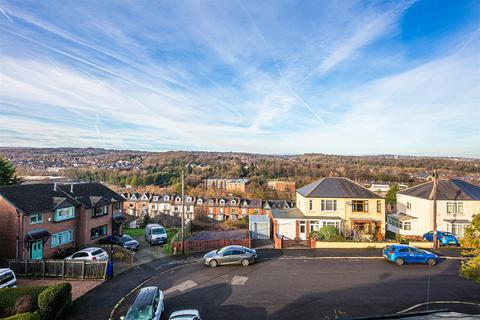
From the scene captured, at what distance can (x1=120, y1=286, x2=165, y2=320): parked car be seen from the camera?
11.1 m

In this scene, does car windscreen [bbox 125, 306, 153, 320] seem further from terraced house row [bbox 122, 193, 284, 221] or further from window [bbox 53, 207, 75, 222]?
terraced house row [bbox 122, 193, 284, 221]

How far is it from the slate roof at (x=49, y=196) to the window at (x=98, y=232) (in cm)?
256

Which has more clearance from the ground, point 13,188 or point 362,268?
point 13,188

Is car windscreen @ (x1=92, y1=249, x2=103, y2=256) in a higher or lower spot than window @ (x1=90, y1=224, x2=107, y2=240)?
higher

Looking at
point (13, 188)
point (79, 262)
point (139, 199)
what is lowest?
point (139, 199)

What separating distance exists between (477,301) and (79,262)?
22.4 m

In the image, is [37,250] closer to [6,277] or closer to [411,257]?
[6,277]

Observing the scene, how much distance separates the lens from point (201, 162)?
186000 millimetres

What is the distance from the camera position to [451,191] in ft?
109

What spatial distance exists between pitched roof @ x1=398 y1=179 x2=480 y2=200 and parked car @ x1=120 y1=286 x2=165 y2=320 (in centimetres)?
3193

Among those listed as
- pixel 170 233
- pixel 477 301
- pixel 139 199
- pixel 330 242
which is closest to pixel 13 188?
pixel 170 233

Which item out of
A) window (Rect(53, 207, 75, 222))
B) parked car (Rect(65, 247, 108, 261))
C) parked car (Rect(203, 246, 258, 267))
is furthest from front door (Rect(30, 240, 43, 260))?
parked car (Rect(203, 246, 258, 267))

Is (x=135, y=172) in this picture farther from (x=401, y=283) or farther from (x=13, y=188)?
(x=401, y=283)

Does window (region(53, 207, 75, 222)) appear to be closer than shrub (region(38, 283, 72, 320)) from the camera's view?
No
